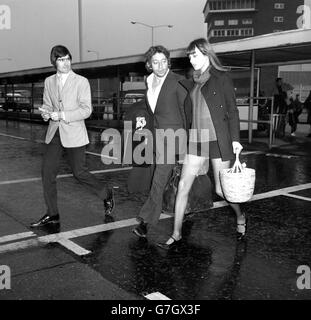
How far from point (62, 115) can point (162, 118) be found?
111cm

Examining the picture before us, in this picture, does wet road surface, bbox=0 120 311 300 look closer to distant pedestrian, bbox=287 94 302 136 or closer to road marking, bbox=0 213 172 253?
road marking, bbox=0 213 172 253

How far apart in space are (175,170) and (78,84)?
140 centimetres

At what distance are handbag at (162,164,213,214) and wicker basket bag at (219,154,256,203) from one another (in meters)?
0.65

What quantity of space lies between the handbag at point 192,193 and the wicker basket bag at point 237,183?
0.65m

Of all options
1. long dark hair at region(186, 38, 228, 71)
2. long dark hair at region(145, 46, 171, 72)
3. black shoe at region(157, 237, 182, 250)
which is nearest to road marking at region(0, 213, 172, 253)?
black shoe at region(157, 237, 182, 250)

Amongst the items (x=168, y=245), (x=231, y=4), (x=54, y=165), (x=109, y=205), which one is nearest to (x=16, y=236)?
(x=54, y=165)

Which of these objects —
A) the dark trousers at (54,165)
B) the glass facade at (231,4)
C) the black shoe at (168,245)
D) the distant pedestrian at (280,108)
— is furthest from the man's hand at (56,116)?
the glass facade at (231,4)

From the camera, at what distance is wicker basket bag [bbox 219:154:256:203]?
3.85 m

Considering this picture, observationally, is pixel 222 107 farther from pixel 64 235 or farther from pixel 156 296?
pixel 64 235

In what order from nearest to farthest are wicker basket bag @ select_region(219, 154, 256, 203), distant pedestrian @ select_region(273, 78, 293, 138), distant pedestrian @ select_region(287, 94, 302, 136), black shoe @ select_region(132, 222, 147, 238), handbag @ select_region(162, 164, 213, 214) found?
wicker basket bag @ select_region(219, 154, 256, 203) < black shoe @ select_region(132, 222, 147, 238) < handbag @ select_region(162, 164, 213, 214) < distant pedestrian @ select_region(273, 78, 293, 138) < distant pedestrian @ select_region(287, 94, 302, 136)

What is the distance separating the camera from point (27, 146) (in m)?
12.1

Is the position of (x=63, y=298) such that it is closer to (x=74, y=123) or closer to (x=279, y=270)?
(x=279, y=270)

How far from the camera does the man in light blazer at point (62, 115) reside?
15.0ft

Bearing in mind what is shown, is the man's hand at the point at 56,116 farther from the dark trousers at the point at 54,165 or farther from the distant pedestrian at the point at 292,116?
the distant pedestrian at the point at 292,116
